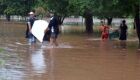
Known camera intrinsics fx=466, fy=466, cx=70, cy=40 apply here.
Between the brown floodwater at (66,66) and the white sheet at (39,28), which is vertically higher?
the white sheet at (39,28)

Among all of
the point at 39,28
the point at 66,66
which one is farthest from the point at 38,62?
the point at 39,28

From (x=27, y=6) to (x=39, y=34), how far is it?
3238cm

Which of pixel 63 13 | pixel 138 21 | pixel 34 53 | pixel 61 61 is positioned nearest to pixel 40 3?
pixel 63 13

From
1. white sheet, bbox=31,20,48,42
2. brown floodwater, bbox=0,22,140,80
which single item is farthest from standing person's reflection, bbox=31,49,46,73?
white sheet, bbox=31,20,48,42

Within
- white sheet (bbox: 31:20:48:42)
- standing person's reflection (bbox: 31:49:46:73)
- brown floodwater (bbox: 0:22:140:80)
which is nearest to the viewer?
brown floodwater (bbox: 0:22:140:80)

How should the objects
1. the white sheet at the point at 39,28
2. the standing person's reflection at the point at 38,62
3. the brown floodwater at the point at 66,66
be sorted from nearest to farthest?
the brown floodwater at the point at 66,66
the standing person's reflection at the point at 38,62
the white sheet at the point at 39,28

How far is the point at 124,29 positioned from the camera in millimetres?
30297

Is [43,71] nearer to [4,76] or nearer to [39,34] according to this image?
[4,76]

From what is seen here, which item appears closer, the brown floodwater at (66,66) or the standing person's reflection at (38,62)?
the brown floodwater at (66,66)

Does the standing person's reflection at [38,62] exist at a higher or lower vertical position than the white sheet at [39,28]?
lower

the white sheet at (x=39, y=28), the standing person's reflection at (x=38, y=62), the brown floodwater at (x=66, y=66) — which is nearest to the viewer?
the brown floodwater at (x=66, y=66)

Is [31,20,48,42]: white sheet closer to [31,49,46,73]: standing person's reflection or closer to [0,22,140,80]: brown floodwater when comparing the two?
[0,22,140,80]: brown floodwater

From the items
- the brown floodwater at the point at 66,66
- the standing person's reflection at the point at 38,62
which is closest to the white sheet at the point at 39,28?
the brown floodwater at the point at 66,66

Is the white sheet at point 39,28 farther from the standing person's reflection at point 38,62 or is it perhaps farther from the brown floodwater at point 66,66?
the standing person's reflection at point 38,62
